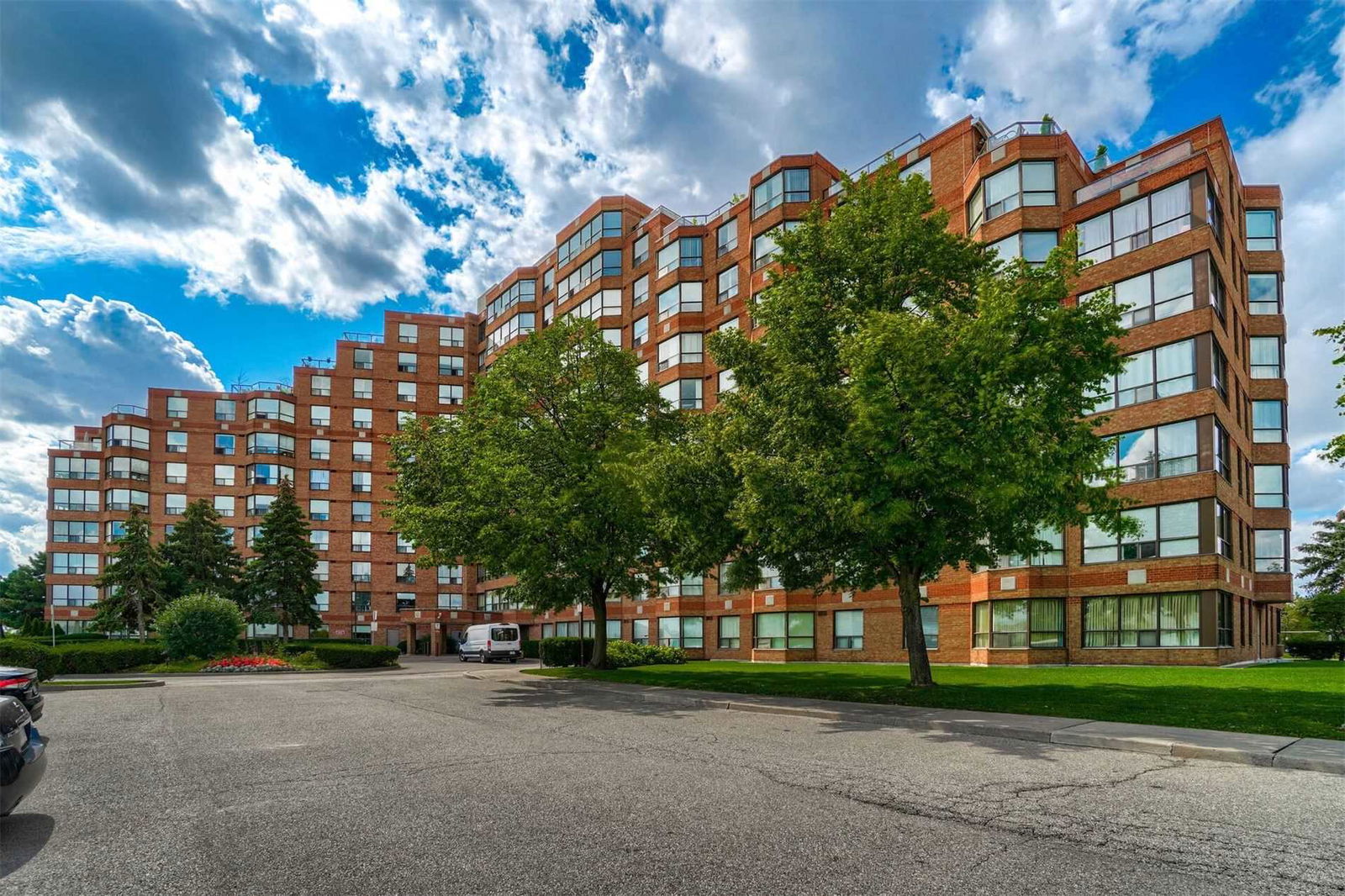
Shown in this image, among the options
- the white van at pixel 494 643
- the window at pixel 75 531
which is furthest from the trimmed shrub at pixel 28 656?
the window at pixel 75 531

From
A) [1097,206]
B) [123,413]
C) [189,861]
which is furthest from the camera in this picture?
[123,413]

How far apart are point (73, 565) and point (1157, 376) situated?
8162 cm

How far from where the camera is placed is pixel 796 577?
20125mm

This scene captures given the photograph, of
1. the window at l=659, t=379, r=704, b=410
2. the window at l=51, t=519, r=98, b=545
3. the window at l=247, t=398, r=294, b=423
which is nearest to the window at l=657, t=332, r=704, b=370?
the window at l=659, t=379, r=704, b=410

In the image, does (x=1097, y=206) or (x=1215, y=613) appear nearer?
(x=1215, y=613)

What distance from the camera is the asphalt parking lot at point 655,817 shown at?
573cm

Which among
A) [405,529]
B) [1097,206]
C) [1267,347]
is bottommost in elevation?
[405,529]

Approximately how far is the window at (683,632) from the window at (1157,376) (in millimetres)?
24527

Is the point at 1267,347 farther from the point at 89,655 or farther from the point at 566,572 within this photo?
the point at 89,655

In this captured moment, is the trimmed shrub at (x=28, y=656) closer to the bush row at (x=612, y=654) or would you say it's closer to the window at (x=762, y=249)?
the bush row at (x=612, y=654)

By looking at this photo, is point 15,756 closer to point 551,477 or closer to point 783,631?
point 551,477

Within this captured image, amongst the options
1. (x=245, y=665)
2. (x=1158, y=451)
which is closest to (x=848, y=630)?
(x=1158, y=451)

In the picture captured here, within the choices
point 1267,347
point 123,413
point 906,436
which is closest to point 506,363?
point 906,436

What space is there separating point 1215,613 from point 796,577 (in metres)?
15.9
